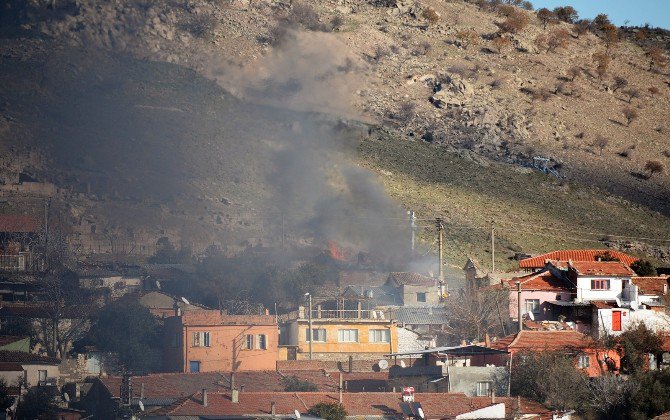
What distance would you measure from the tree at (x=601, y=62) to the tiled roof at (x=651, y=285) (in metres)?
83.7

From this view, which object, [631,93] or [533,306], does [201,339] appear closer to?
[533,306]

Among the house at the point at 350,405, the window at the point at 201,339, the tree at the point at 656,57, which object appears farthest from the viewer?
the tree at the point at 656,57

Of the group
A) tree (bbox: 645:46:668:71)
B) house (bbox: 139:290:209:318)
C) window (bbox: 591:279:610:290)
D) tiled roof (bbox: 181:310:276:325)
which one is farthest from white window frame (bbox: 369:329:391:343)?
tree (bbox: 645:46:668:71)

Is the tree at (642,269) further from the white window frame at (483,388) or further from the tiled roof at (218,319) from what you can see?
the white window frame at (483,388)

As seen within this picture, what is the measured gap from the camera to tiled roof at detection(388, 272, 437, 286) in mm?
83375

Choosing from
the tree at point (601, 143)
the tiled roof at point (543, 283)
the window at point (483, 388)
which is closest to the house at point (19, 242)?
the tiled roof at point (543, 283)

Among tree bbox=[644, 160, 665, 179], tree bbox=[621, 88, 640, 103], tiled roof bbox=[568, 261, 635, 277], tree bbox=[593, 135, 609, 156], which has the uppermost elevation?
tree bbox=[621, 88, 640, 103]

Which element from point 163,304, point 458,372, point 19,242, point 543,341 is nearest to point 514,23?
point 19,242

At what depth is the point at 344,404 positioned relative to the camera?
2144 inches

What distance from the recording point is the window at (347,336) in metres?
72.9

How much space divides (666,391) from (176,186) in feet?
171

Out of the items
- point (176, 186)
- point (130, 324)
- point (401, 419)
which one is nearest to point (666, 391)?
point (401, 419)

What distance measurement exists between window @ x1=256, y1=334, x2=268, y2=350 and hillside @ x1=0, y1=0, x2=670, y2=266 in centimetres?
2338

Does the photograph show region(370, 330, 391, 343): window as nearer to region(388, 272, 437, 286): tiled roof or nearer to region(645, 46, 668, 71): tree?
region(388, 272, 437, 286): tiled roof
